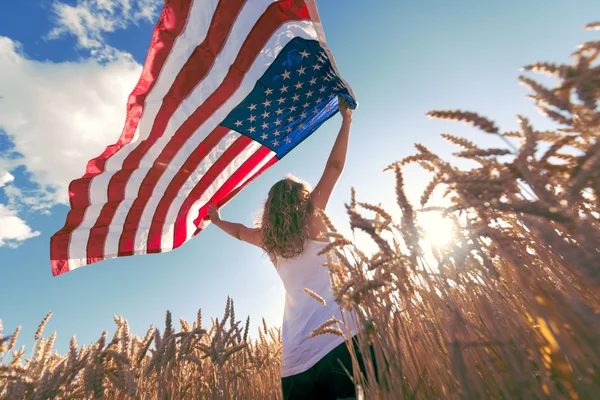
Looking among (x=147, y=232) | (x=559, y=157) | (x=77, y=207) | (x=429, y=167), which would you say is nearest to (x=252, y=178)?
(x=147, y=232)

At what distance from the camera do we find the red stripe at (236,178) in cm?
457

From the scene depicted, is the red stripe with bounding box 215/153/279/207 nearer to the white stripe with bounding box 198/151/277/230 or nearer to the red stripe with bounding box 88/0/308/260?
the white stripe with bounding box 198/151/277/230

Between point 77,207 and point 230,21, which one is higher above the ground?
point 230,21

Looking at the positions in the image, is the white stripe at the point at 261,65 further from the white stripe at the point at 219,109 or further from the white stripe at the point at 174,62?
the white stripe at the point at 174,62

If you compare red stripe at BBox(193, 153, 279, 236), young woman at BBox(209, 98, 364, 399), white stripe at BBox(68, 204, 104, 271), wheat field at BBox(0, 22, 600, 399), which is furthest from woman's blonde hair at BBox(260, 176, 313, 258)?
white stripe at BBox(68, 204, 104, 271)

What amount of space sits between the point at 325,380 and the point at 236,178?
327 cm

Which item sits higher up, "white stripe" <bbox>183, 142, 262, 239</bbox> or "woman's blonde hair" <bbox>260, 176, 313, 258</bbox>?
"white stripe" <bbox>183, 142, 262, 239</bbox>

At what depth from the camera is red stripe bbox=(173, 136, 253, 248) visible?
4395 millimetres

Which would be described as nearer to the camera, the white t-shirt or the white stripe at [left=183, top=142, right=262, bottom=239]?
the white t-shirt

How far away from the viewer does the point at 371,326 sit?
110cm

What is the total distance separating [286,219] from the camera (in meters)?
2.55

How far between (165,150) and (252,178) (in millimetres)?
1316

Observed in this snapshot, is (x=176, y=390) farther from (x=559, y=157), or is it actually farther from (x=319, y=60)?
(x=319, y=60)

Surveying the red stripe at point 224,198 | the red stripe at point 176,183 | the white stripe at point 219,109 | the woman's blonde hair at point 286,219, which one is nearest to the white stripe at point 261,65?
the white stripe at point 219,109
